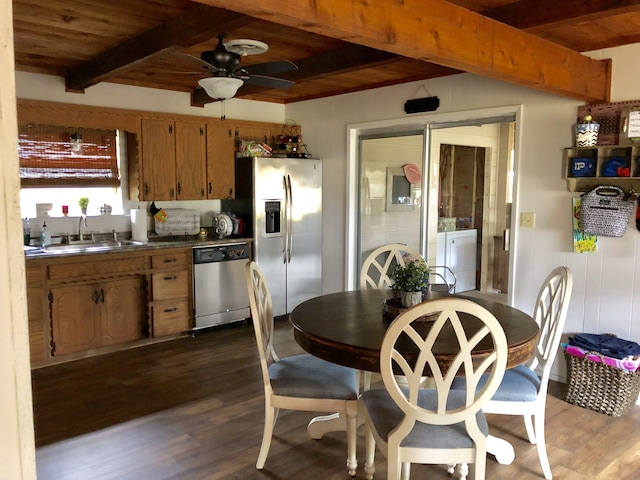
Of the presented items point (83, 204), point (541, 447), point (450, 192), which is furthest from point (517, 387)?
point (83, 204)

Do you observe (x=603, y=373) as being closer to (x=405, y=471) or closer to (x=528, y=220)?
(x=528, y=220)

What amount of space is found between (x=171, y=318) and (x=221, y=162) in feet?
5.40

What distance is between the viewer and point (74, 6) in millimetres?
2840

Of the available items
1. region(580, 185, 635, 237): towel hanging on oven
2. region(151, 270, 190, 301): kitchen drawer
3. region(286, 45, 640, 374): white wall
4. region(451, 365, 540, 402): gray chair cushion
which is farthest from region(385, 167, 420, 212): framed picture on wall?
region(451, 365, 540, 402): gray chair cushion

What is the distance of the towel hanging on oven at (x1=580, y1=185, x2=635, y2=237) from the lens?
3.34 m

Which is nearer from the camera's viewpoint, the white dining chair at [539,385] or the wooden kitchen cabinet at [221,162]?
the white dining chair at [539,385]

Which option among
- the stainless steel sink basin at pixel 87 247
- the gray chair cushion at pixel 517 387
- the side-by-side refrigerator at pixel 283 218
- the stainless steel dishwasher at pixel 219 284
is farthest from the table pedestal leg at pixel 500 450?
the stainless steel sink basin at pixel 87 247

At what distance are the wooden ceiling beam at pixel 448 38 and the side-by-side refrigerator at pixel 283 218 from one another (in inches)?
108

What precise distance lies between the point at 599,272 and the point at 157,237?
380 cm

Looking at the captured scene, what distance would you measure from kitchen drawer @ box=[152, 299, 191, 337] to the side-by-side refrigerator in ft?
2.90

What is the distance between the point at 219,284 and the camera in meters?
4.96

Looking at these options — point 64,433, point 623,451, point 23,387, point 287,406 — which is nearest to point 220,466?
point 287,406

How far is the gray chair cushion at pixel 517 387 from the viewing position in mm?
2490

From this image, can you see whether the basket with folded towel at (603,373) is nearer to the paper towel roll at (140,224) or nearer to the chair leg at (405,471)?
the chair leg at (405,471)
